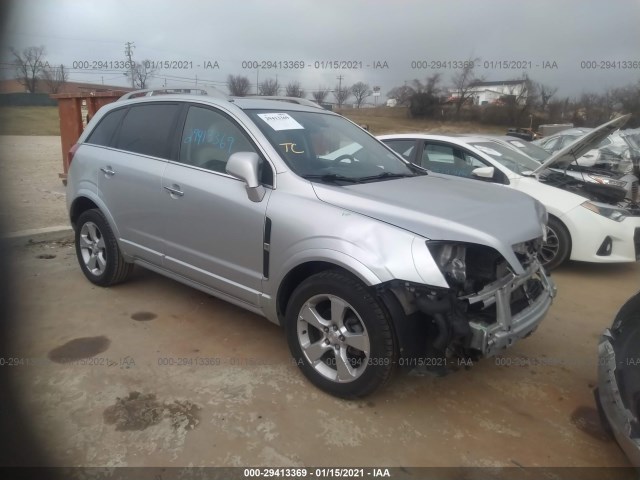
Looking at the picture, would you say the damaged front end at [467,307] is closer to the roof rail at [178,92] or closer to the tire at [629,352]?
the tire at [629,352]

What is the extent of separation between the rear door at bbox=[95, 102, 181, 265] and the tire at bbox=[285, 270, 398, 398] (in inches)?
59.9

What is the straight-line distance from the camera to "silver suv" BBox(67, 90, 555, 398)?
262 cm

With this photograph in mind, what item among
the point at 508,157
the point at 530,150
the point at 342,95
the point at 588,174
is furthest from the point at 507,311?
the point at 342,95

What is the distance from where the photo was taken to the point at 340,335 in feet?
9.41

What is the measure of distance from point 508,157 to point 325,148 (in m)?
3.58

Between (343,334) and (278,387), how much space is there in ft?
1.99

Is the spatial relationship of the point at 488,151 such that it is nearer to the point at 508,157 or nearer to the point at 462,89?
the point at 508,157

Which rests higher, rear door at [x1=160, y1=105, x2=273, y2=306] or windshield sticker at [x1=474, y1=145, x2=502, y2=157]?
windshield sticker at [x1=474, y1=145, x2=502, y2=157]

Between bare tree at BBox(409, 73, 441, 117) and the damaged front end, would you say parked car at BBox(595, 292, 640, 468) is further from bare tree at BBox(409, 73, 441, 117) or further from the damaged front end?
bare tree at BBox(409, 73, 441, 117)

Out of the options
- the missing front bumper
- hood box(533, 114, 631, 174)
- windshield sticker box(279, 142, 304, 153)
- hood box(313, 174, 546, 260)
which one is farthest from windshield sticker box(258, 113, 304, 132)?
hood box(533, 114, 631, 174)

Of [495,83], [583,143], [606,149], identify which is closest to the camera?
[583,143]

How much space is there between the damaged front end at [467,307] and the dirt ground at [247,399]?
439 millimetres

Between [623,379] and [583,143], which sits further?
[583,143]

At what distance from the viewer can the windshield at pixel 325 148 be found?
331cm
